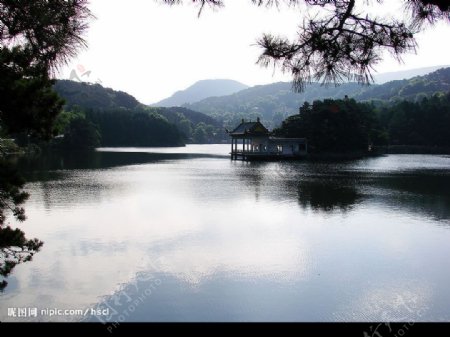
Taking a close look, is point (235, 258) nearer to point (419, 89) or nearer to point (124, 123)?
point (124, 123)

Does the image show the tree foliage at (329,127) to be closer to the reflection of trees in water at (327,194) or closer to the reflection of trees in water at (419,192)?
the reflection of trees in water at (419,192)

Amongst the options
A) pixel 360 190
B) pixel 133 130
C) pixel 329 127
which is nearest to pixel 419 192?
pixel 360 190

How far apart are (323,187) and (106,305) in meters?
18.7

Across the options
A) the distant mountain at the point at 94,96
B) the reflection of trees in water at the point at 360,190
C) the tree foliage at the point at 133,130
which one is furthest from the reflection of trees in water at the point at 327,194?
the distant mountain at the point at 94,96

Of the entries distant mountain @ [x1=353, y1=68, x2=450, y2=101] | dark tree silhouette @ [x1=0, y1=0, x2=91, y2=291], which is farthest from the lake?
distant mountain @ [x1=353, y1=68, x2=450, y2=101]

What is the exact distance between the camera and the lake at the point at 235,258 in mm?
7148

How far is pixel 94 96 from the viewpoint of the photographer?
440 feet

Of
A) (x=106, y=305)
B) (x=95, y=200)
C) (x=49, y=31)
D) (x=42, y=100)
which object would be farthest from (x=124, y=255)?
(x=95, y=200)

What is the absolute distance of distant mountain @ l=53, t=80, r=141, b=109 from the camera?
12688 centimetres

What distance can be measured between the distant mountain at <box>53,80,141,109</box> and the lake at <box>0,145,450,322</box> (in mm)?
112448

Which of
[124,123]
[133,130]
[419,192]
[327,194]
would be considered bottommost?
[419,192]

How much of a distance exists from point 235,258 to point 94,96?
133 meters

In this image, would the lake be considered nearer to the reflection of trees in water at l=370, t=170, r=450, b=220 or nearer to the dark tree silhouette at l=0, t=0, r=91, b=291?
the reflection of trees in water at l=370, t=170, r=450, b=220
